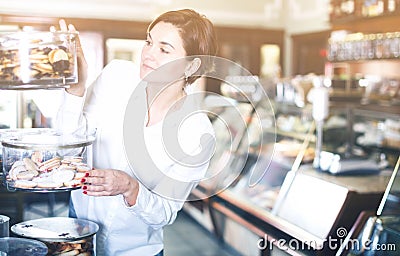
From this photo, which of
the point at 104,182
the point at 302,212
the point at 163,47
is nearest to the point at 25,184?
the point at 104,182

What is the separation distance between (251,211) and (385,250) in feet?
3.39

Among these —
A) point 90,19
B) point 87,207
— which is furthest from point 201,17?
point 90,19

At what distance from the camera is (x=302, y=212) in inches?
104

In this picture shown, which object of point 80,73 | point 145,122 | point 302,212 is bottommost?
point 302,212

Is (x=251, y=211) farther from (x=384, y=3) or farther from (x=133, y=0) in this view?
(x=133, y=0)

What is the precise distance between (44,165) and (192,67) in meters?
0.48

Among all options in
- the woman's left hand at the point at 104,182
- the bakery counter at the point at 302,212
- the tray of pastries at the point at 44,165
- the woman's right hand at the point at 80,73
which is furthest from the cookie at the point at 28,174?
the bakery counter at the point at 302,212

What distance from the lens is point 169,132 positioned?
1.54m

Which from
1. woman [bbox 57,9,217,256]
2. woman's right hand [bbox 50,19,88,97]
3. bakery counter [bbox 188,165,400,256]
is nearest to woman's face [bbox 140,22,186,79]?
woman [bbox 57,9,217,256]

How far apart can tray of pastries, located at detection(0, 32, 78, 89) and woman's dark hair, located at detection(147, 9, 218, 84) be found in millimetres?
299

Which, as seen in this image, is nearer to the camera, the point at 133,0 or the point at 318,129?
the point at 318,129

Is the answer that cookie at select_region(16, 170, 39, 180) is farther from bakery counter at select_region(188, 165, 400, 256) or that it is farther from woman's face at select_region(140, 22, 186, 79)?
bakery counter at select_region(188, 165, 400, 256)

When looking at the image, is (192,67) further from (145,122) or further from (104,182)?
(104,182)

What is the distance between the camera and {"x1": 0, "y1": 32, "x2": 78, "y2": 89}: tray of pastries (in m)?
1.25
